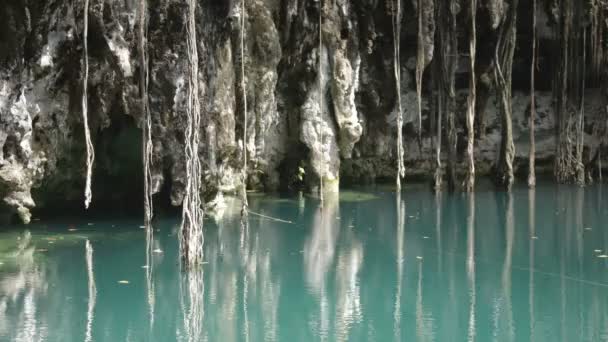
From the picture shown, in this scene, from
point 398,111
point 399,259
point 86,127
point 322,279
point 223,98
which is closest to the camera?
point 322,279

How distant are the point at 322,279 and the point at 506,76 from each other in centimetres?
765

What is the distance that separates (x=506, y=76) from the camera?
1391 centimetres

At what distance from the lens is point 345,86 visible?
44.7ft

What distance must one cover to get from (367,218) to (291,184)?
11.2 ft

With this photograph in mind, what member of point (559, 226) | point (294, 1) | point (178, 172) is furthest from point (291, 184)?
point (559, 226)

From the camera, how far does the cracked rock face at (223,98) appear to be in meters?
9.69

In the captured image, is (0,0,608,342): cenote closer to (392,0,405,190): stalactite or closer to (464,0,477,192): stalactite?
(464,0,477,192): stalactite

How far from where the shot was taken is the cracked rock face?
969cm

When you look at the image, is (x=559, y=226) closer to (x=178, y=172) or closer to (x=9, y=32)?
(x=178, y=172)

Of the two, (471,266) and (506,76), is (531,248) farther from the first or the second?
(506,76)

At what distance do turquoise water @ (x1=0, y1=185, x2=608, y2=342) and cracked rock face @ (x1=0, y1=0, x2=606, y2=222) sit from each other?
890mm

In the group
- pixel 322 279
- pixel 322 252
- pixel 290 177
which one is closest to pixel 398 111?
pixel 290 177

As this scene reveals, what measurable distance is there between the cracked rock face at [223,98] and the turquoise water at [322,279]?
0.89m

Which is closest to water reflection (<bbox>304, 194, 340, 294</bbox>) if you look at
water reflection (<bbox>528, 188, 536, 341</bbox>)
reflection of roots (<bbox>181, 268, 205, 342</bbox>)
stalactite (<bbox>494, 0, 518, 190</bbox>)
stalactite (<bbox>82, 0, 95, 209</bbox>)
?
reflection of roots (<bbox>181, 268, 205, 342</bbox>)
